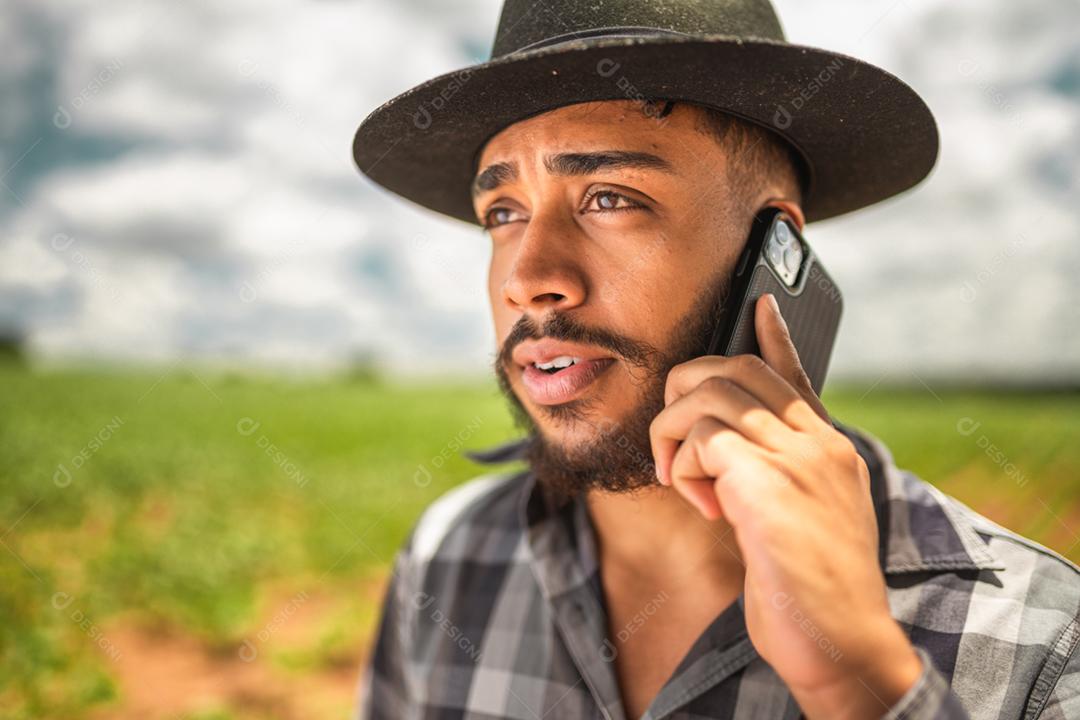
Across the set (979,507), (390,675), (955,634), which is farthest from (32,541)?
(979,507)

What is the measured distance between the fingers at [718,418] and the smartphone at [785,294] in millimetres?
305

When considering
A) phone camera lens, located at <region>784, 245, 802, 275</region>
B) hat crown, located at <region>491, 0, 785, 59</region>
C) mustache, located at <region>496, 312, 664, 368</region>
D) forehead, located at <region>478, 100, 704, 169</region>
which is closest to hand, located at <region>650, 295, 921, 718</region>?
mustache, located at <region>496, 312, 664, 368</region>

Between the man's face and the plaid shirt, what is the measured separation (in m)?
0.45

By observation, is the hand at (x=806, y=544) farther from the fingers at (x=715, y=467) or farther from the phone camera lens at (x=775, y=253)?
the phone camera lens at (x=775, y=253)

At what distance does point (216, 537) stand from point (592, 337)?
5.82 meters

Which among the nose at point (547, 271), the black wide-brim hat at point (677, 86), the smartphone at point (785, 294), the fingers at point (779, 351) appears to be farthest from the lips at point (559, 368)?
the black wide-brim hat at point (677, 86)

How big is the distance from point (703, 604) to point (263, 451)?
10.1 meters

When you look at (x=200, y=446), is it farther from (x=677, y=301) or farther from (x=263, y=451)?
(x=677, y=301)

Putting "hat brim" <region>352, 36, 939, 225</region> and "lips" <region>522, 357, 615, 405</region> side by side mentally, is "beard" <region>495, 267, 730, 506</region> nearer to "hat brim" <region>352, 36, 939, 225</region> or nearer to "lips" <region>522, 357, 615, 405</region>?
"lips" <region>522, 357, 615, 405</region>

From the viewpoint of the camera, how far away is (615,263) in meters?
1.71

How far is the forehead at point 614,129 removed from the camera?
170cm

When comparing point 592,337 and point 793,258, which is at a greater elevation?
point 793,258

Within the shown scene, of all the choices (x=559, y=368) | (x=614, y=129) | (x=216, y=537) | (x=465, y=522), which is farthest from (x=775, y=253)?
(x=216, y=537)

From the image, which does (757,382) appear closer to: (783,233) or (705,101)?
(783,233)
